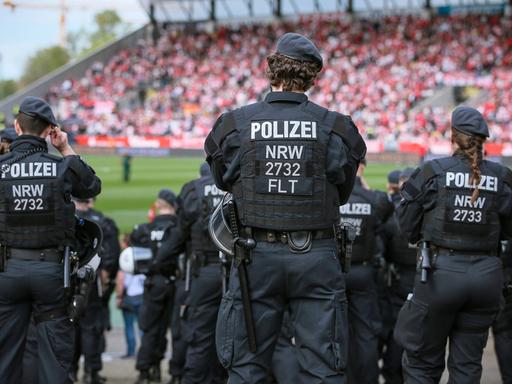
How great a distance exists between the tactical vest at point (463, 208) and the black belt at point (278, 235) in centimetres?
125

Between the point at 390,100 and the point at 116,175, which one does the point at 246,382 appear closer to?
the point at 116,175

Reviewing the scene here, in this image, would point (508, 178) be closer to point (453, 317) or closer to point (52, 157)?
point (453, 317)

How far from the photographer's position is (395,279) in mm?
7398

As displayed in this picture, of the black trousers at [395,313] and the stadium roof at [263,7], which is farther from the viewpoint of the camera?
the stadium roof at [263,7]

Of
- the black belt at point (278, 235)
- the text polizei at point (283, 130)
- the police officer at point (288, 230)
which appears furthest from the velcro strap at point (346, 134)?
the black belt at point (278, 235)

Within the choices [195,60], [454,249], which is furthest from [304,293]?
[195,60]

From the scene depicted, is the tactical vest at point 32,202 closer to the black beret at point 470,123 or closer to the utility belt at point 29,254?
the utility belt at point 29,254

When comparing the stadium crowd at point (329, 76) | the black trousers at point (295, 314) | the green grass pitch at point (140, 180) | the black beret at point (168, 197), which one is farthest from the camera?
the stadium crowd at point (329, 76)

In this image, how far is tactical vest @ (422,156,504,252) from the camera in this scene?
5.03 metres

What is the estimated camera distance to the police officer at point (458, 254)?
16.4 feet

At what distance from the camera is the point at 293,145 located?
397 cm

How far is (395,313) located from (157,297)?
2.31 m

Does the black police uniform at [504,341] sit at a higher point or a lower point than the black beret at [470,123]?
lower

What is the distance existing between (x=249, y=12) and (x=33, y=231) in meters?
41.5
